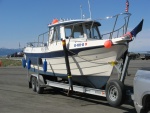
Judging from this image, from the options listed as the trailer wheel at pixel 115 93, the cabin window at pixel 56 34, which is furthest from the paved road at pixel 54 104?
the cabin window at pixel 56 34

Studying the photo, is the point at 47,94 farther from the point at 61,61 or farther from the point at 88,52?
the point at 88,52

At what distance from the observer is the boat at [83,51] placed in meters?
9.80

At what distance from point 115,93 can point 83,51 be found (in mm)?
2550

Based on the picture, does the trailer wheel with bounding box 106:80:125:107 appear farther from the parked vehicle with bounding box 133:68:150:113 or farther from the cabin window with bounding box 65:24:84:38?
the cabin window with bounding box 65:24:84:38

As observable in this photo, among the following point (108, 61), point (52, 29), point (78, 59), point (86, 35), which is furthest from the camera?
point (52, 29)

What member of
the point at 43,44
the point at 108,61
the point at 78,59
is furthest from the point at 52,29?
the point at 108,61

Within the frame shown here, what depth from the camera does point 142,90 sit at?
258 inches

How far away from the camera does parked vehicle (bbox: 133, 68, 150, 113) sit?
6.43 meters

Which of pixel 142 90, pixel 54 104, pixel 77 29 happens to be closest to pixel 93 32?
pixel 77 29

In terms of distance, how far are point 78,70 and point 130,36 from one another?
9.77ft

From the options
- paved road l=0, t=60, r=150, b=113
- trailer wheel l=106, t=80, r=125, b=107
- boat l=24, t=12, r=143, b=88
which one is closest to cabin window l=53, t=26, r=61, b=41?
boat l=24, t=12, r=143, b=88

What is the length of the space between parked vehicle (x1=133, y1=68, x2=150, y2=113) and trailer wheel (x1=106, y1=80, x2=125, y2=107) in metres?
1.47

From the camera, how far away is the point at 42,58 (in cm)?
1374

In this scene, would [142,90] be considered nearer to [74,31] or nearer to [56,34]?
[74,31]
